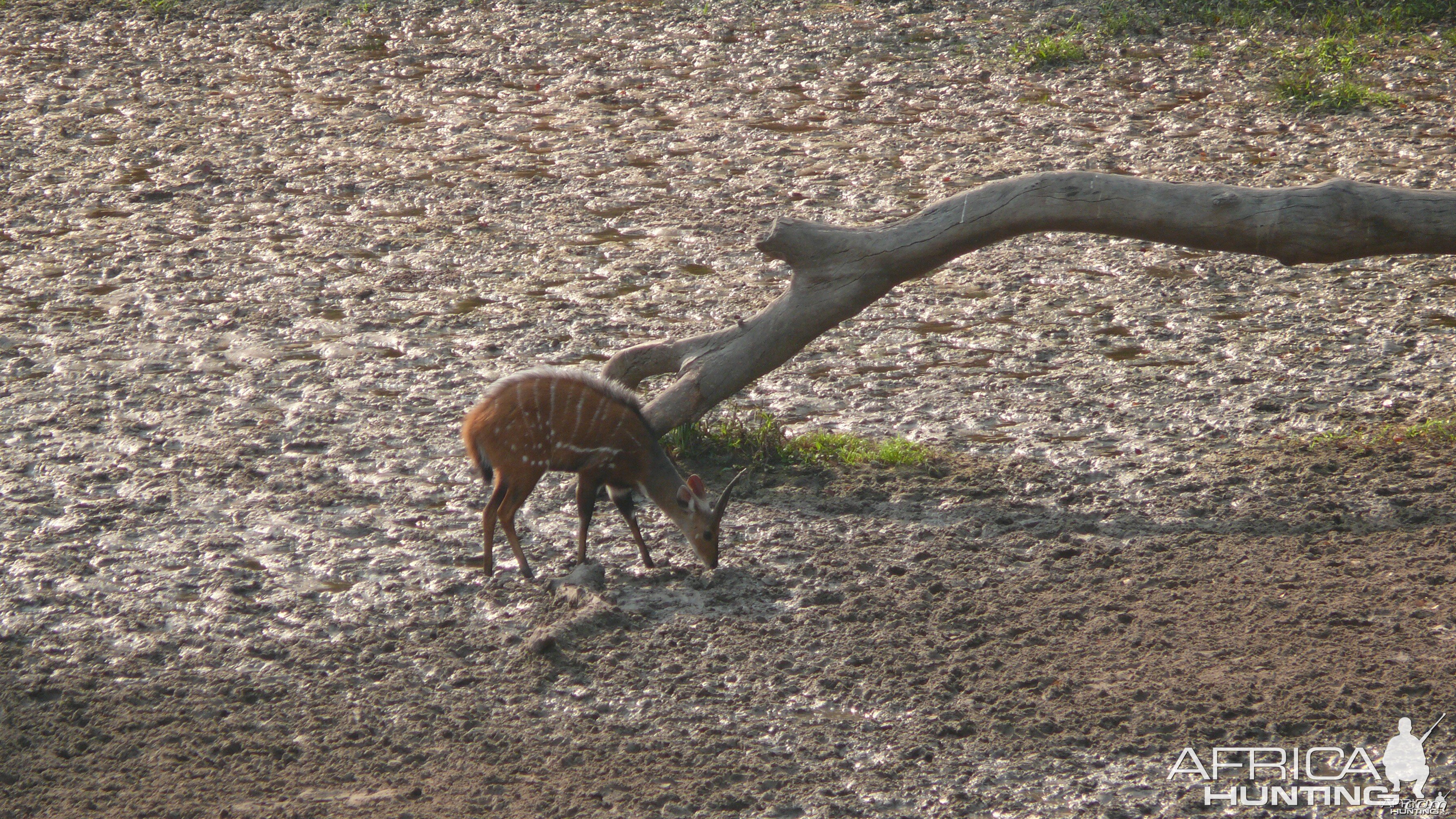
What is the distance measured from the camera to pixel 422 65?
13.3m

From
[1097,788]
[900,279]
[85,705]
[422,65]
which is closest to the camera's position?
[1097,788]

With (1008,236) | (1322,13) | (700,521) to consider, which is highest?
(1322,13)

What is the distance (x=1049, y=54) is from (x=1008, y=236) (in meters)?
6.39

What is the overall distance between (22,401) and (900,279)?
4.49 metres

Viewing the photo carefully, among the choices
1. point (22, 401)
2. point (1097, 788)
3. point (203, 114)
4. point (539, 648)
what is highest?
point (203, 114)

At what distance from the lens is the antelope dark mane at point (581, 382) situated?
606 centimetres

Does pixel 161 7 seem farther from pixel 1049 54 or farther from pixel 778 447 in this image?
pixel 778 447

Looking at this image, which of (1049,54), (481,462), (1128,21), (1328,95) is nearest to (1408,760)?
(481,462)

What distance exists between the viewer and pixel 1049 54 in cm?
1250

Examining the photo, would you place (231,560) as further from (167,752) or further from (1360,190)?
(1360,190)

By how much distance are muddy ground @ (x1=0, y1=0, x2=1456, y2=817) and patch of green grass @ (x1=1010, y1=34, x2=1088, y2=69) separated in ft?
0.72

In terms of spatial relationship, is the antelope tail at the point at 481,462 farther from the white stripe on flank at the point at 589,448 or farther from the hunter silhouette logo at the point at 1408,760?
the hunter silhouette logo at the point at 1408,760

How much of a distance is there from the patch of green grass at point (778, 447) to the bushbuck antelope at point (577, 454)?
73cm

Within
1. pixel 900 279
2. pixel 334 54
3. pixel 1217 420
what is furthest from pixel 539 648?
pixel 334 54
